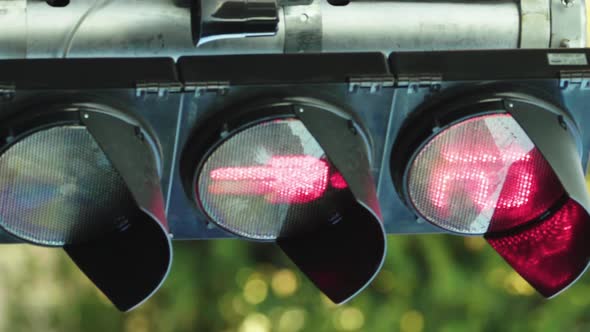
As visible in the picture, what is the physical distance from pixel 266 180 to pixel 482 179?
0.33 metres

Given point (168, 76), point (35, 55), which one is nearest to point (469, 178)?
point (168, 76)

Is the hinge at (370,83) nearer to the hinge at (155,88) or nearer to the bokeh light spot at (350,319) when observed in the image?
the hinge at (155,88)

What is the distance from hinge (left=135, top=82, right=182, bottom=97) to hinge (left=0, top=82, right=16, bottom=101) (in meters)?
0.18

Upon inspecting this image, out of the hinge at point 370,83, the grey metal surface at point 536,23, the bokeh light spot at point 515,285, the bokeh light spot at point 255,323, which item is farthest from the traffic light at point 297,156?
the bokeh light spot at point 515,285

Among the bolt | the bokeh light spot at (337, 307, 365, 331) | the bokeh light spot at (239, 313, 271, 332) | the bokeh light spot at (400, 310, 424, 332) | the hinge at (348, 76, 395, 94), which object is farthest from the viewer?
the bokeh light spot at (400, 310, 424, 332)

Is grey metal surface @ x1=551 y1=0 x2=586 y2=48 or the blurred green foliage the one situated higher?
grey metal surface @ x1=551 y1=0 x2=586 y2=48

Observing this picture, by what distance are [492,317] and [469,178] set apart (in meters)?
3.48

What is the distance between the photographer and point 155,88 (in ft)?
7.84

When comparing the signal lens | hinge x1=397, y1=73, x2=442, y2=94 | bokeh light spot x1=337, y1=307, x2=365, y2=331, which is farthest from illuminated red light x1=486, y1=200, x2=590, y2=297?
bokeh light spot x1=337, y1=307, x2=365, y2=331

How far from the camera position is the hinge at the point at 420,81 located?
2445mm

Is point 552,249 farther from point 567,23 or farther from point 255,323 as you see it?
point 255,323

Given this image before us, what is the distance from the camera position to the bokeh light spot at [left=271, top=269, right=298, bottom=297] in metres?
5.67

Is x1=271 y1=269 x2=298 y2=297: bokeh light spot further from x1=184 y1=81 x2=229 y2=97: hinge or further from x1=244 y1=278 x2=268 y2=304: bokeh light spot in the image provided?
x1=184 y1=81 x2=229 y2=97: hinge

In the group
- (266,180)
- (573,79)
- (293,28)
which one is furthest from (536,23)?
(266,180)
